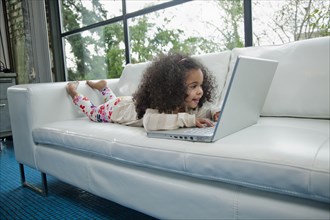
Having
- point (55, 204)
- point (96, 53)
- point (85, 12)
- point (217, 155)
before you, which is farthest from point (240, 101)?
point (85, 12)

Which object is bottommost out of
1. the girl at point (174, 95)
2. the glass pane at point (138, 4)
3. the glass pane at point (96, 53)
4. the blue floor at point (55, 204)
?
the blue floor at point (55, 204)

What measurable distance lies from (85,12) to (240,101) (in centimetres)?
271

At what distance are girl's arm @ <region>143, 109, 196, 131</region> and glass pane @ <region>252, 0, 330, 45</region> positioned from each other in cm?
103

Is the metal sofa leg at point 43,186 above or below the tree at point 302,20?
below

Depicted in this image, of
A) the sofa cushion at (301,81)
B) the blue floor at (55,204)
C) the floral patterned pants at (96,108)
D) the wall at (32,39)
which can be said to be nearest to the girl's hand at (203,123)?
the sofa cushion at (301,81)

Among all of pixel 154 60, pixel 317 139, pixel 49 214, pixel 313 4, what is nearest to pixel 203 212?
pixel 317 139

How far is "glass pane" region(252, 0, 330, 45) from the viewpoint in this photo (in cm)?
156

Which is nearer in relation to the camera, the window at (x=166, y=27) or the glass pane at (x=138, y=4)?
the window at (x=166, y=27)

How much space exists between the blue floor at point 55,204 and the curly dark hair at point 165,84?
49 centimetres

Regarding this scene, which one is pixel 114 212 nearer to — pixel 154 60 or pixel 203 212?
pixel 203 212

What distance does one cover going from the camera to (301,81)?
1.13 m

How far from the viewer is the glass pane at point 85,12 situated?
2.71 m

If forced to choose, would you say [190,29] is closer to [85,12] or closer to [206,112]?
[206,112]

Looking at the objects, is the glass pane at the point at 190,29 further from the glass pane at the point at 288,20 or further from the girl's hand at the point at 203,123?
the girl's hand at the point at 203,123
